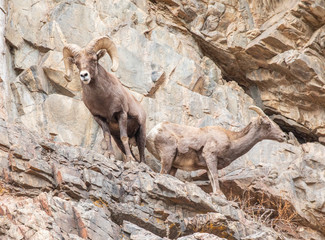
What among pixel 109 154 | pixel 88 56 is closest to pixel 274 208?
pixel 109 154

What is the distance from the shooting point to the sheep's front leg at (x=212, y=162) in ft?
44.0

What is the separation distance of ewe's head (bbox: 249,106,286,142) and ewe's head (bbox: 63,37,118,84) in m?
3.45

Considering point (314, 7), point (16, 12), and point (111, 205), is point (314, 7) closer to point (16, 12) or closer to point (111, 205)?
point (16, 12)

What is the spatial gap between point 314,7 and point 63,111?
284 inches

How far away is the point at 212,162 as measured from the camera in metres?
13.6

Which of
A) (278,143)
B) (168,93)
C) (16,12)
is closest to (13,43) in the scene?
(16,12)

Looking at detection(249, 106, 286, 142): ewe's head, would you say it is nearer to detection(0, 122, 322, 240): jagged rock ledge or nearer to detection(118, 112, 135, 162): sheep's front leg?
detection(0, 122, 322, 240): jagged rock ledge

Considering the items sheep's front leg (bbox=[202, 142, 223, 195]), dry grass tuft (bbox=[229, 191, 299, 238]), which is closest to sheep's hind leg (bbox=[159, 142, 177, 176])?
sheep's front leg (bbox=[202, 142, 223, 195])

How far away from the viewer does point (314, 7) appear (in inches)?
651

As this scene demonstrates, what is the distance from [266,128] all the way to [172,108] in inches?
103

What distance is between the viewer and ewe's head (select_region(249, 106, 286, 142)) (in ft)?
46.1

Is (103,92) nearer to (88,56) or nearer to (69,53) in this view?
(88,56)

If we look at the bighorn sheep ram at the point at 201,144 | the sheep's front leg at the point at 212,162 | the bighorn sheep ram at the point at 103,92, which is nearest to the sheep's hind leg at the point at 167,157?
the bighorn sheep ram at the point at 201,144

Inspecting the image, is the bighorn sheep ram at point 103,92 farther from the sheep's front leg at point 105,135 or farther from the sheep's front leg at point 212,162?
the sheep's front leg at point 212,162
